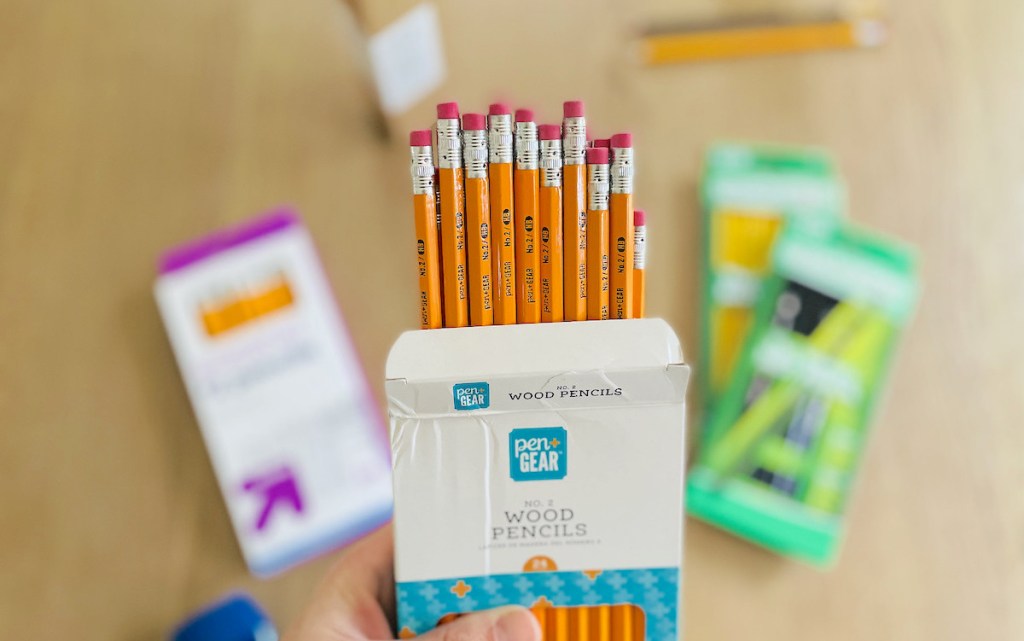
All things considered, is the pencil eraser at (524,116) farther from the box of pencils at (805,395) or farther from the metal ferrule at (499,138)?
the box of pencils at (805,395)

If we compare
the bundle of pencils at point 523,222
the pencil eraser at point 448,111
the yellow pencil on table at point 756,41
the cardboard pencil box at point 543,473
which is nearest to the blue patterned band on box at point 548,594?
the cardboard pencil box at point 543,473

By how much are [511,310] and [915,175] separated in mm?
496

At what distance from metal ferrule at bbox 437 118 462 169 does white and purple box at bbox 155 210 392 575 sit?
358 mm

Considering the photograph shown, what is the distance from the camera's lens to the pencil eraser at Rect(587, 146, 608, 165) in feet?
1.25

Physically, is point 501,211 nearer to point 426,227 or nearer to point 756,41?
point 426,227

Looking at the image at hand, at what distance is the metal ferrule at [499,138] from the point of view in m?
0.38

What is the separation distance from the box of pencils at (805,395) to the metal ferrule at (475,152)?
0.39 m

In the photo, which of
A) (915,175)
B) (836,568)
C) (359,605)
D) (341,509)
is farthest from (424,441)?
(915,175)

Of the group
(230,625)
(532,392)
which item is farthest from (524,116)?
(230,625)

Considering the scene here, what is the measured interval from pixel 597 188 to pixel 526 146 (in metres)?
0.04

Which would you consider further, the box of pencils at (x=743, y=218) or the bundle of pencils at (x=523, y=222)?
the box of pencils at (x=743, y=218)

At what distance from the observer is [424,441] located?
1.29 ft

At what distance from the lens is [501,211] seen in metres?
0.39

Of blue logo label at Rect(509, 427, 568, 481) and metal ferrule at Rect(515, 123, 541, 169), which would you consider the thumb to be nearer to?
blue logo label at Rect(509, 427, 568, 481)
